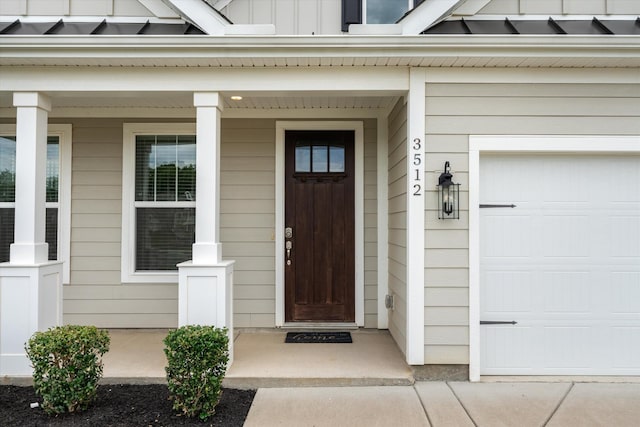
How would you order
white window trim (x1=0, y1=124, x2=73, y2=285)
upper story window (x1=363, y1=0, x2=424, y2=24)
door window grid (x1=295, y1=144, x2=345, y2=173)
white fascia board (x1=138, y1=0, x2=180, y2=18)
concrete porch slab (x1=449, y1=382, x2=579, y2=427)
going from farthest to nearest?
door window grid (x1=295, y1=144, x2=345, y2=173) < white window trim (x1=0, y1=124, x2=73, y2=285) < upper story window (x1=363, y1=0, x2=424, y2=24) < white fascia board (x1=138, y1=0, x2=180, y2=18) < concrete porch slab (x1=449, y1=382, x2=579, y2=427)

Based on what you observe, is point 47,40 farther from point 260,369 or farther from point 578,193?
point 578,193

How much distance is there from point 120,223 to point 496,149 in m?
4.06

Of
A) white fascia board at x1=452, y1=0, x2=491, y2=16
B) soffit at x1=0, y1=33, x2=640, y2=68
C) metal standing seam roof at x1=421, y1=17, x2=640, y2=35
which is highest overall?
white fascia board at x1=452, y1=0, x2=491, y2=16

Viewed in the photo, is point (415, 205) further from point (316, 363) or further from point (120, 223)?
point (120, 223)

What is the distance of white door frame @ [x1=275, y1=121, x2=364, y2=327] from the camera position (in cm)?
477

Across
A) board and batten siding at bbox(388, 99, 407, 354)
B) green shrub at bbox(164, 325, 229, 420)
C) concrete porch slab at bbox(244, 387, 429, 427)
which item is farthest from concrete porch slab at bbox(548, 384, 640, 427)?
green shrub at bbox(164, 325, 229, 420)

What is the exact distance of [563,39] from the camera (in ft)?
10.7

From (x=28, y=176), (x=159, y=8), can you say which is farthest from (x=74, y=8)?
(x=28, y=176)

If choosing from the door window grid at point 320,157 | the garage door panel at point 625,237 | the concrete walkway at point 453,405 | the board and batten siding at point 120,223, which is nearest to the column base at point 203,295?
the concrete walkway at point 453,405

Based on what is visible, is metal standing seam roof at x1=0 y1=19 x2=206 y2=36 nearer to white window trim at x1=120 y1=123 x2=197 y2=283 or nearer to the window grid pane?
white window trim at x1=120 y1=123 x2=197 y2=283

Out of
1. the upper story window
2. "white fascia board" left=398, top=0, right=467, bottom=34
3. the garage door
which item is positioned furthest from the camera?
the upper story window

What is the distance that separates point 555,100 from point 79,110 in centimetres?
492

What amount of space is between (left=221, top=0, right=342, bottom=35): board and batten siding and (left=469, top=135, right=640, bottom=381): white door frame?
1937 mm

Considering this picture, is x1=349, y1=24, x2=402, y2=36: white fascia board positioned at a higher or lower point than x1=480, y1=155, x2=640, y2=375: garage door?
higher
